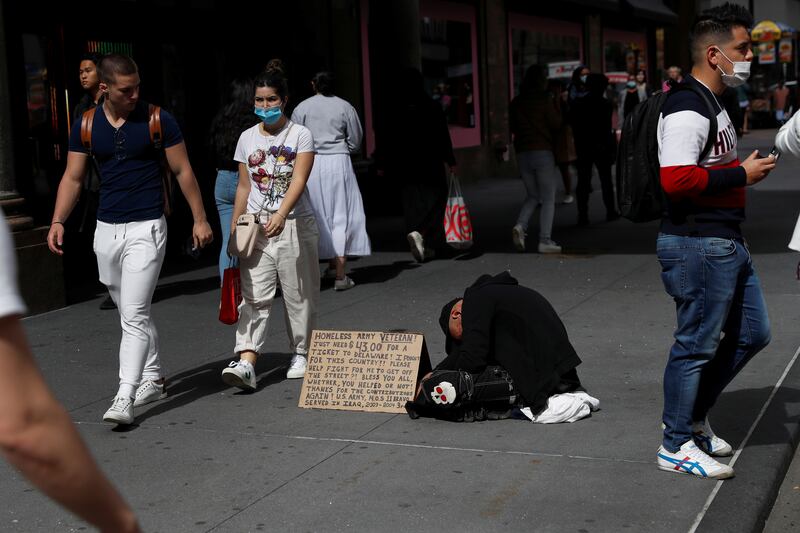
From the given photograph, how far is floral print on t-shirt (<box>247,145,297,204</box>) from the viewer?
626cm

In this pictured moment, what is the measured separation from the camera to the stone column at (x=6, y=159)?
339 inches

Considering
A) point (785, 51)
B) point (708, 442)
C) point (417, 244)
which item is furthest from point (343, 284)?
point (785, 51)

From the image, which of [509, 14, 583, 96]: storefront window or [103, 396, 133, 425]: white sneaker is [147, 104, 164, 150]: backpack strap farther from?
[509, 14, 583, 96]: storefront window

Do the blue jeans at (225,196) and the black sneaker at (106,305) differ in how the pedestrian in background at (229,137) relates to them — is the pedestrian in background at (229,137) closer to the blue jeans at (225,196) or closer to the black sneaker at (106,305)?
the blue jeans at (225,196)

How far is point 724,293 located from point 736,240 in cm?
22

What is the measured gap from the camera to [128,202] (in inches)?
225

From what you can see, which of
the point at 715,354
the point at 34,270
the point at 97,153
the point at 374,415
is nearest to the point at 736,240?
the point at 715,354

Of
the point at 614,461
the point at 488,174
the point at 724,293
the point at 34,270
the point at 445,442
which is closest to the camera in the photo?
the point at 724,293

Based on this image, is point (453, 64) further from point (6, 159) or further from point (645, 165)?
point (645, 165)

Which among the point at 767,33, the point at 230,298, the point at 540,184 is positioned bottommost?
the point at 230,298

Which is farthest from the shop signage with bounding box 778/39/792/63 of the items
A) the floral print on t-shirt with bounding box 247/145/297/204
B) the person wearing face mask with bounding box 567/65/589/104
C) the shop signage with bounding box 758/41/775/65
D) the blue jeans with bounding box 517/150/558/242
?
the floral print on t-shirt with bounding box 247/145/297/204

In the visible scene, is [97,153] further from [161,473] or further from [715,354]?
[715,354]

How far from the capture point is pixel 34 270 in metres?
8.80

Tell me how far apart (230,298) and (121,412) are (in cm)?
94
